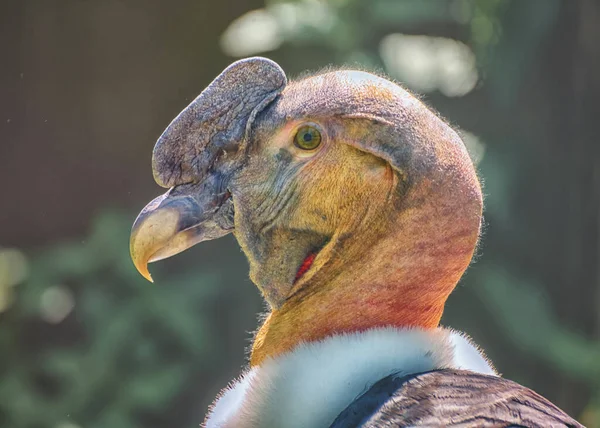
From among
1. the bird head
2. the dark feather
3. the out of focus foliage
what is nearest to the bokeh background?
the out of focus foliage

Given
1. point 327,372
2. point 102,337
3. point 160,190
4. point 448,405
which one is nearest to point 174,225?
point 327,372

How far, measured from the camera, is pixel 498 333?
23.8ft

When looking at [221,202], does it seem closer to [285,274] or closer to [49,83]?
[285,274]

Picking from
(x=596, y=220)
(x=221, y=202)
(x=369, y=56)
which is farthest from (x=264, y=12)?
(x=221, y=202)

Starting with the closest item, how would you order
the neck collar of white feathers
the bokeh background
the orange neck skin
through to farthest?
the neck collar of white feathers < the orange neck skin < the bokeh background

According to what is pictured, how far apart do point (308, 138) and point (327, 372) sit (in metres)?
0.67

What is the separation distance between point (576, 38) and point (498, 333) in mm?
2645

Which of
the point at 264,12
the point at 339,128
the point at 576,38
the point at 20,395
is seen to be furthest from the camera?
the point at 576,38

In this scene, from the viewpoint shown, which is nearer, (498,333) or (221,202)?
(221,202)

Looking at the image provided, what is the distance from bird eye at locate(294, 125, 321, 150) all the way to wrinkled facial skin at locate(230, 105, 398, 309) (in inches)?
0.5

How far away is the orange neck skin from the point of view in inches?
104

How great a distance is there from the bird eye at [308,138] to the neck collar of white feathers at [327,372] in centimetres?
55

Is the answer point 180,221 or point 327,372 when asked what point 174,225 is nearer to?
point 180,221

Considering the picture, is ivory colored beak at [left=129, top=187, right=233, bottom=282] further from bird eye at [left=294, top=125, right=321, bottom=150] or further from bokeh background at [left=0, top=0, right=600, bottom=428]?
bokeh background at [left=0, top=0, right=600, bottom=428]
